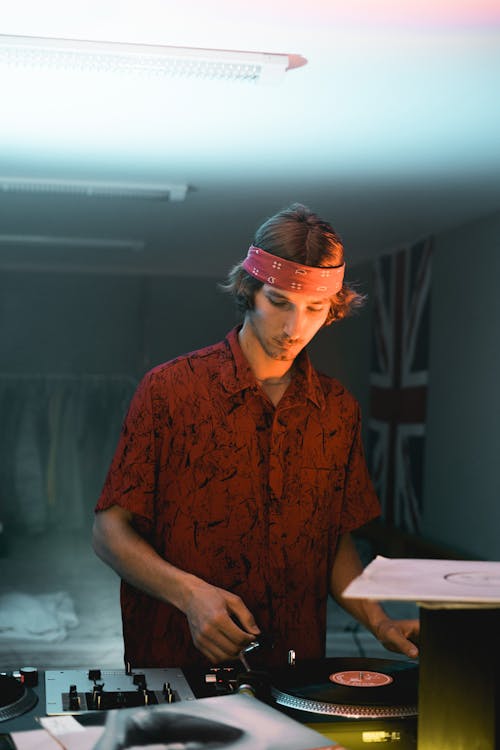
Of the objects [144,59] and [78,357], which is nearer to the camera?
[144,59]

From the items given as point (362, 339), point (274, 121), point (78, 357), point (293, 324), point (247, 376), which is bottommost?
point (247, 376)

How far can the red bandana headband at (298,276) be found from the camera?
2043 mm

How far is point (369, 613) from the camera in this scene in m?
2.07

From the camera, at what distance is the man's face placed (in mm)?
2068

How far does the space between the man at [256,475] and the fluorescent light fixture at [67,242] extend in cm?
499

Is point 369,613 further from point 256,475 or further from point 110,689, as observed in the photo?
point 110,689

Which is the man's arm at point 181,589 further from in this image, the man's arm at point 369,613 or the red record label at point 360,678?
the man's arm at point 369,613

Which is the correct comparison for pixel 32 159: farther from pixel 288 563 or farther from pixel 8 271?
pixel 8 271

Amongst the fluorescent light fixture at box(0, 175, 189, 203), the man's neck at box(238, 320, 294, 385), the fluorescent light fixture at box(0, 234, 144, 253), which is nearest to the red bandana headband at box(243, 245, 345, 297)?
the man's neck at box(238, 320, 294, 385)

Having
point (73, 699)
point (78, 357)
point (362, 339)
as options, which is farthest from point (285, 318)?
point (78, 357)

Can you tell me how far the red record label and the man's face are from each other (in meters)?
0.72

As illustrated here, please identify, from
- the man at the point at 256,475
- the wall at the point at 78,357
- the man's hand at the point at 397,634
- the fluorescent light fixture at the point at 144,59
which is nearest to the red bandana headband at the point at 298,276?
the man at the point at 256,475

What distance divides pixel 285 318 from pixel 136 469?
458 millimetres

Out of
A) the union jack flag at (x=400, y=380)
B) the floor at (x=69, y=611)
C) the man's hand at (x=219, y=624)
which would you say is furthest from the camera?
the union jack flag at (x=400, y=380)
